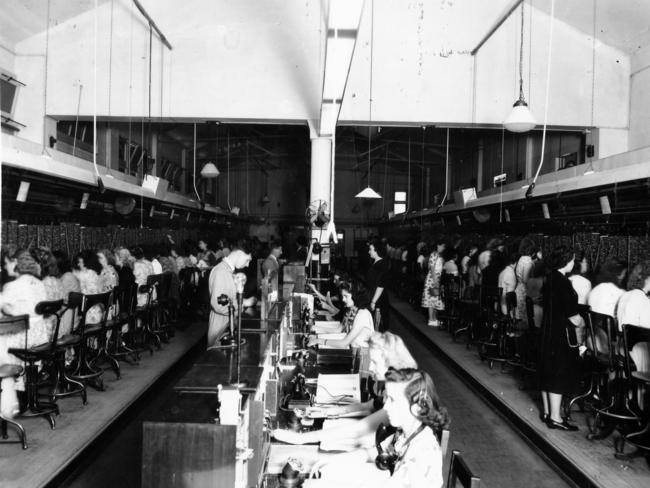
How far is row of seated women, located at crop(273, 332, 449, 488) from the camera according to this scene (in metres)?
2.07

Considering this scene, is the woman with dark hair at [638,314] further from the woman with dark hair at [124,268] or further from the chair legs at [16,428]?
the woman with dark hair at [124,268]

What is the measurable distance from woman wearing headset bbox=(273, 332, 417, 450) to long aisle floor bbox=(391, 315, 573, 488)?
153cm

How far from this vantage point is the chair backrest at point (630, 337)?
3.96 metres

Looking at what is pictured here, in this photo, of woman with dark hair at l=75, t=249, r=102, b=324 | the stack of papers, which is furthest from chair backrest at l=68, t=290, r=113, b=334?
the stack of papers

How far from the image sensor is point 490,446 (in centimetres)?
485

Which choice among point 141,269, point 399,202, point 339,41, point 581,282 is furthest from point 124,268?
point 399,202

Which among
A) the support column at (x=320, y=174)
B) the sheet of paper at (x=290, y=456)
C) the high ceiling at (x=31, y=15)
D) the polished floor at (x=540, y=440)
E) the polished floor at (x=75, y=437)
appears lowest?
the polished floor at (x=540, y=440)

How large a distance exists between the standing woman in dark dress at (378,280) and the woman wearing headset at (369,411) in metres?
2.93

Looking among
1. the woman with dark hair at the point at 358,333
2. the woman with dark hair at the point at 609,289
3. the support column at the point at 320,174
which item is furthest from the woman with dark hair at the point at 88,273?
the woman with dark hair at the point at 609,289

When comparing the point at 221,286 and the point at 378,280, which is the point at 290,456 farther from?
the point at 378,280

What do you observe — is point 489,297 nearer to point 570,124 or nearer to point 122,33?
point 570,124

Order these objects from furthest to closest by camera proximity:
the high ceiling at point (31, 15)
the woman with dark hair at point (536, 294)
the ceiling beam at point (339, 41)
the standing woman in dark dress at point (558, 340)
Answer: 1. the high ceiling at point (31, 15)
2. the woman with dark hair at point (536, 294)
3. the standing woman in dark dress at point (558, 340)
4. the ceiling beam at point (339, 41)

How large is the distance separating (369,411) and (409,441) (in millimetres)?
835

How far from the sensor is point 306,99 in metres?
9.20
